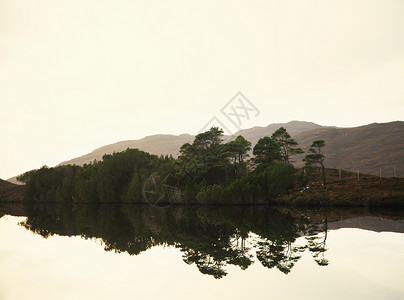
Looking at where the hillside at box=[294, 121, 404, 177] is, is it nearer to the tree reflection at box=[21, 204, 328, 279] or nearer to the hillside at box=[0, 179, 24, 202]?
the hillside at box=[0, 179, 24, 202]

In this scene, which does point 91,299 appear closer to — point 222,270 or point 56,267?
point 222,270

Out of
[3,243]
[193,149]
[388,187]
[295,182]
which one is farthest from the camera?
[193,149]

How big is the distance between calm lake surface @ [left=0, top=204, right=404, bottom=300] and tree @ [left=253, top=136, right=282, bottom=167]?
38.2 metres

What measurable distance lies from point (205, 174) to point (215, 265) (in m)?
47.4

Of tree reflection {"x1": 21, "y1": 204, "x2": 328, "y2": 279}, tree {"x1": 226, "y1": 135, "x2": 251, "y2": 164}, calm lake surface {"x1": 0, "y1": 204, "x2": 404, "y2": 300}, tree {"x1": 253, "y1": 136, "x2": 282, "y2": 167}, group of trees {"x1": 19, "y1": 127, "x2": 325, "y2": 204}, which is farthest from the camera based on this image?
tree {"x1": 253, "y1": 136, "x2": 282, "y2": 167}

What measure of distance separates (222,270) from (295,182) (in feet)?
140

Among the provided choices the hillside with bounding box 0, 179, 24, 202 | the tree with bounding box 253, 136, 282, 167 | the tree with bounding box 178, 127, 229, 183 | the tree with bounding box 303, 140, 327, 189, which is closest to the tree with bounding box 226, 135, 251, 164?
the tree with bounding box 178, 127, 229, 183

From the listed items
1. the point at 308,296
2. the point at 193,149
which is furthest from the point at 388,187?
the point at 308,296

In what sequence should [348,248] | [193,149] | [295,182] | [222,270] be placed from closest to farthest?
[222,270] < [348,248] < [295,182] < [193,149]

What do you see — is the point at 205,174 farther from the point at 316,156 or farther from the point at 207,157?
the point at 316,156

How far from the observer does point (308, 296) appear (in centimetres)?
920

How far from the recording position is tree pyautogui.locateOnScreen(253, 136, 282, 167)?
61.1m

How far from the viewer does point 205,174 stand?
199 ft

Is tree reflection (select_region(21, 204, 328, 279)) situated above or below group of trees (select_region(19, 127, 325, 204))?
below
